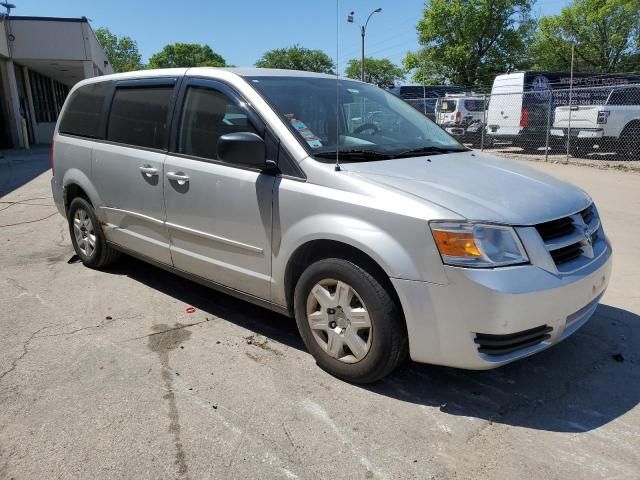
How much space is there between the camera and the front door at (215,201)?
3.43 metres

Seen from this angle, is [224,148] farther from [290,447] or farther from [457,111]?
[457,111]

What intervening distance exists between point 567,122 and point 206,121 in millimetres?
13195

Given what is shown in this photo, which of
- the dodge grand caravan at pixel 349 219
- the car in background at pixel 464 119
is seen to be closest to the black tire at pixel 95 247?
the dodge grand caravan at pixel 349 219

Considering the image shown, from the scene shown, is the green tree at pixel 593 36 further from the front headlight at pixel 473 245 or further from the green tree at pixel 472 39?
the front headlight at pixel 473 245

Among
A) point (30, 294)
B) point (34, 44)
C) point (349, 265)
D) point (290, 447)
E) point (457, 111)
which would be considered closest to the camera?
point (290, 447)

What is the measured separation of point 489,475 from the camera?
240 centimetres

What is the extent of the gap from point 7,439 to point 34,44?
2483 cm

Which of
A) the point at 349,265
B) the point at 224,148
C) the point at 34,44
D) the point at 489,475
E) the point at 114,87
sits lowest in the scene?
the point at 489,475

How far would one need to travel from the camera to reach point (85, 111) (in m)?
5.16

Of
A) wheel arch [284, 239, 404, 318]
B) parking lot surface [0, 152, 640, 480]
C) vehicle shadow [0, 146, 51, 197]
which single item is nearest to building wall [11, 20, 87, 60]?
vehicle shadow [0, 146, 51, 197]

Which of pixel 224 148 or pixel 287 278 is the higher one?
pixel 224 148

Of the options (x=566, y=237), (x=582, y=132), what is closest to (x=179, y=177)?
(x=566, y=237)

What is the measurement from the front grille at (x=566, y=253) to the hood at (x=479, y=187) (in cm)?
18

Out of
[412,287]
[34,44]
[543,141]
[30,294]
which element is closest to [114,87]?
[30,294]
